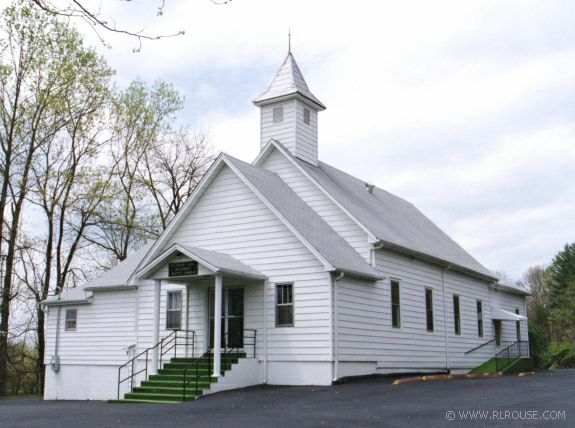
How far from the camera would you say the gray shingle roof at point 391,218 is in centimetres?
2386

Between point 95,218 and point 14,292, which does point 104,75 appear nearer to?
point 95,218

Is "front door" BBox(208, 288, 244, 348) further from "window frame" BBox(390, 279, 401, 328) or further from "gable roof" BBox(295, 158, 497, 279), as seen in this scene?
"window frame" BBox(390, 279, 401, 328)

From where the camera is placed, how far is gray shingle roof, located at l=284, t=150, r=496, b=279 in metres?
23.9

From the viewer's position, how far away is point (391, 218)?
27703 mm

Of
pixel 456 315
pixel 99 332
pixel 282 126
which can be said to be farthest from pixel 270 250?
pixel 456 315

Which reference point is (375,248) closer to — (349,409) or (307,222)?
(307,222)

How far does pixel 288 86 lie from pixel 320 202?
532 centimetres

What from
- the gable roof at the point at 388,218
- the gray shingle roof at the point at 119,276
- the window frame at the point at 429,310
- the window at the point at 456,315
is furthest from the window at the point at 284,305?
the window at the point at 456,315

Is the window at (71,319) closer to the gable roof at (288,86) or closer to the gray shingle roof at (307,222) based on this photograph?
the gray shingle roof at (307,222)

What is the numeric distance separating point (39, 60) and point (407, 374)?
68.4ft

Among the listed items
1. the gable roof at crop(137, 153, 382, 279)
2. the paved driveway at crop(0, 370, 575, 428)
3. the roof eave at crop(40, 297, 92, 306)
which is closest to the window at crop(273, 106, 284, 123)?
the gable roof at crop(137, 153, 382, 279)

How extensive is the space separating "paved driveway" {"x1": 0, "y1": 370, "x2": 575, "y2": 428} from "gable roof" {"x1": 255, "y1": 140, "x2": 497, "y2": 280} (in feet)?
18.8

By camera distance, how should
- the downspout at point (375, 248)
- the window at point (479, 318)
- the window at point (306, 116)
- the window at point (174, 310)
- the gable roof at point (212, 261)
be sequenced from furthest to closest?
the window at point (479, 318) → the window at point (306, 116) → the window at point (174, 310) → the downspout at point (375, 248) → the gable roof at point (212, 261)

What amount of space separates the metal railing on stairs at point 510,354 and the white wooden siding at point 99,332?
14394 millimetres
